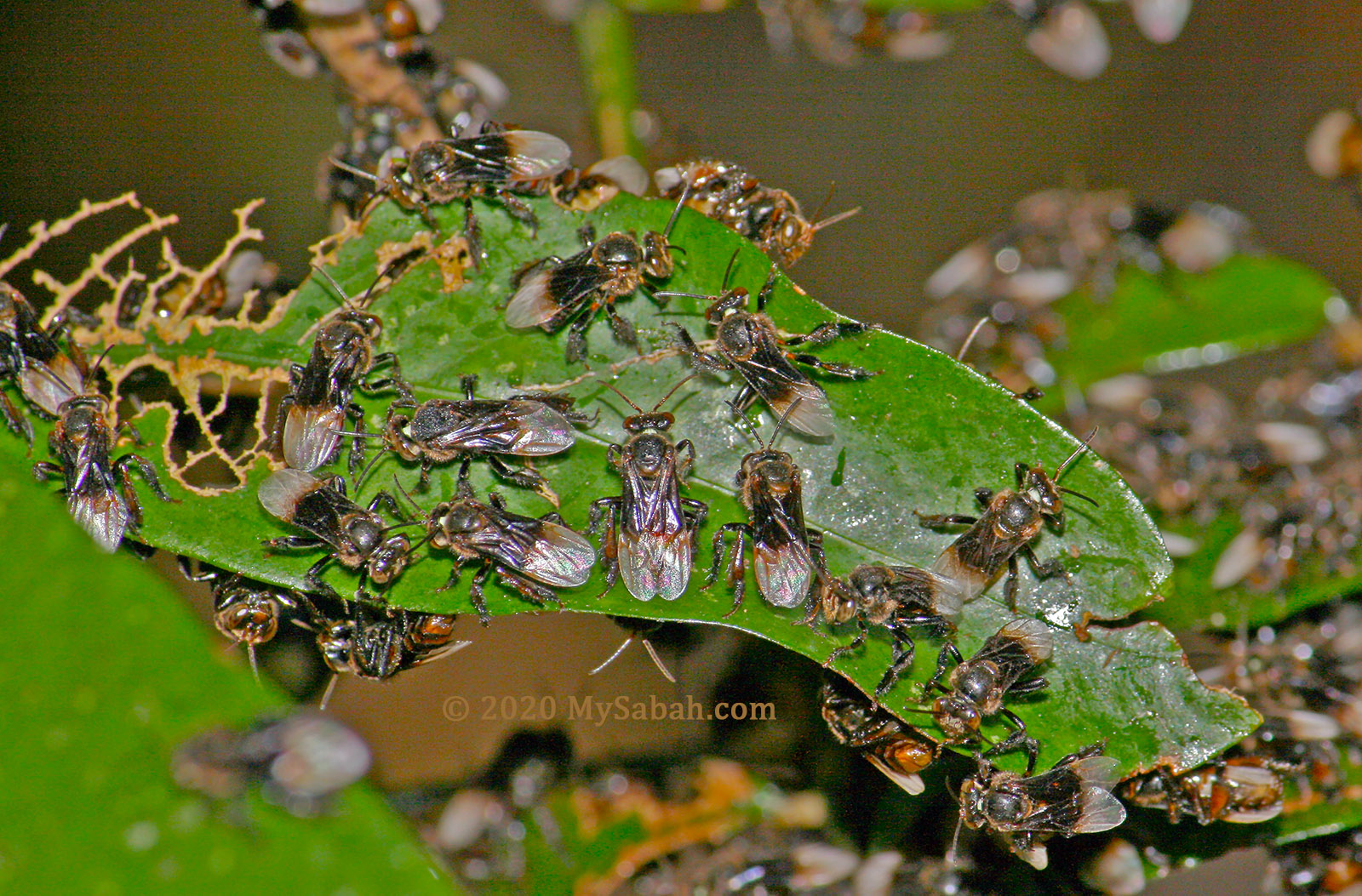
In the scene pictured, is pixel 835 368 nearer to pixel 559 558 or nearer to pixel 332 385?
pixel 559 558

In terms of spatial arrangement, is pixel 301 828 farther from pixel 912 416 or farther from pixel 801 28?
pixel 801 28

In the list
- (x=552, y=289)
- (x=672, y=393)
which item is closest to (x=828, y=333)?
(x=672, y=393)

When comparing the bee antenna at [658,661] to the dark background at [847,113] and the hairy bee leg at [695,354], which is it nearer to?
the hairy bee leg at [695,354]

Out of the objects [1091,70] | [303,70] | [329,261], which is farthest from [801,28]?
[329,261]

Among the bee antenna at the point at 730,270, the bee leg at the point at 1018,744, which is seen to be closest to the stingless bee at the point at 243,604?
the bee antenna at the point at 730,270

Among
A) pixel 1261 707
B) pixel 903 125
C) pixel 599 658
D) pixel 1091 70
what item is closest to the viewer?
pixel 1261 707

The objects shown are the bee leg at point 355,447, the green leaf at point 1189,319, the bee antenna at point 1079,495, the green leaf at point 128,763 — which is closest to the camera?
the green leaf at point 128,763

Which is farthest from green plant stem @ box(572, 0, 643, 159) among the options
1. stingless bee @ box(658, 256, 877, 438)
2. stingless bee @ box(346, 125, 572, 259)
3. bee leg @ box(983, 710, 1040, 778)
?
bee leg @ box(983, 710, 1040, 778)
